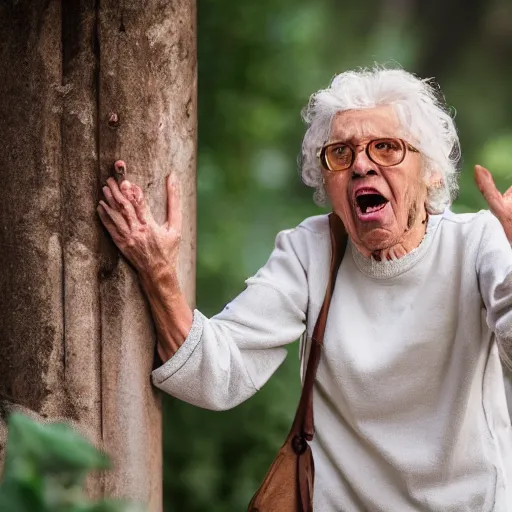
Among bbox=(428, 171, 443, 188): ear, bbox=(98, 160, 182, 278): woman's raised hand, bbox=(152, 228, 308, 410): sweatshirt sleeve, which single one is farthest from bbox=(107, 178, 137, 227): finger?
bbox=(428, 171, 443, 188): ear

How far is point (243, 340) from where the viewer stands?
2.86m

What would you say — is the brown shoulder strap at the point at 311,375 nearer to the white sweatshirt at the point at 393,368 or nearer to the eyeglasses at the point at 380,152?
the white sweatshirt at the point at 393,368

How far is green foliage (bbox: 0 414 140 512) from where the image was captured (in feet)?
3.70

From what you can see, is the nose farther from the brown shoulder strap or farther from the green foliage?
the green foliage

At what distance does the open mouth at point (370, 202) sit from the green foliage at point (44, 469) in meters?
1.77

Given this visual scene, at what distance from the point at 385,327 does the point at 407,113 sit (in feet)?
1.86

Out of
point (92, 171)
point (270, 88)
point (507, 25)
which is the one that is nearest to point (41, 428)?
point (92, 171)

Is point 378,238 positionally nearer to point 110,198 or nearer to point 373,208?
point 373,208

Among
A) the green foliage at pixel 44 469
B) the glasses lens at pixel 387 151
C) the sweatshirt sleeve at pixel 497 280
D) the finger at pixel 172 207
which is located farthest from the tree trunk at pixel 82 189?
the green foliage at pixel 44 469

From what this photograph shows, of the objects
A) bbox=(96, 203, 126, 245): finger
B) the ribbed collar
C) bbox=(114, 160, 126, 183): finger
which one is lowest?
the ribbed collar

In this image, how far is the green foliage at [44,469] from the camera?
1127 millimetres

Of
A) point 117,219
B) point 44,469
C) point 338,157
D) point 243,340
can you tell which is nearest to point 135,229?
point 117,219

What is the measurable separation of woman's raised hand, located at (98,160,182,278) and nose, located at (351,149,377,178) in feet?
1.69

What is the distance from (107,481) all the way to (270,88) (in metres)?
2.09
